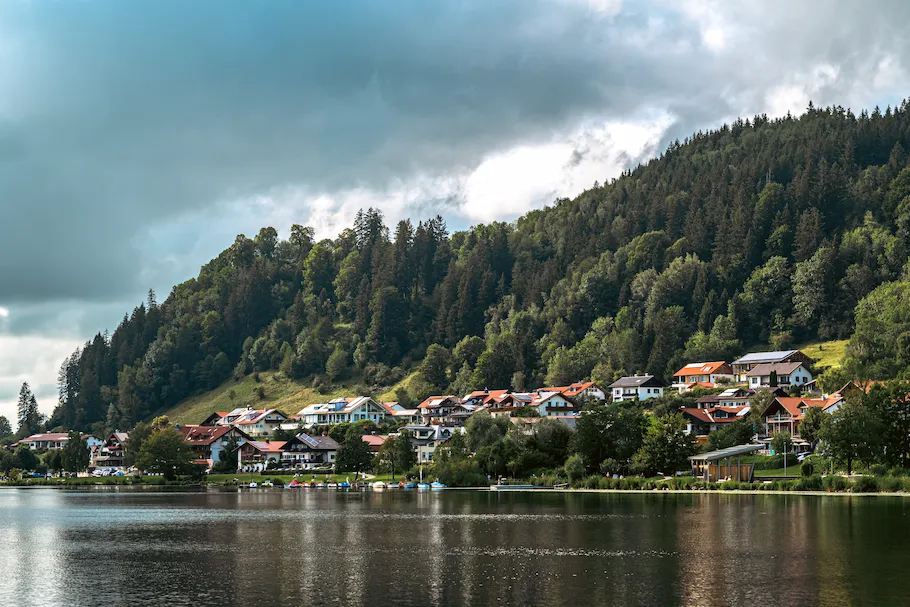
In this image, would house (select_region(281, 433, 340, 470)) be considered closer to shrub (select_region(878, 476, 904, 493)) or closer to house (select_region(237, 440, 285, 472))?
house (select_region(237, 440, 285, 472))

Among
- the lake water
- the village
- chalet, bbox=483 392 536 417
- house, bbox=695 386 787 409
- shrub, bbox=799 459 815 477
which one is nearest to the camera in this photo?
the lake water

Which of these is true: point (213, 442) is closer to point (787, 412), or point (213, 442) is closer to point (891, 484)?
point (787, 412)

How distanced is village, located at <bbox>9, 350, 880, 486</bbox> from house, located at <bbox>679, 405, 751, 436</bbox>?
0.14m

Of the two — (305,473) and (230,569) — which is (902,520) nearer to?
(230,569)

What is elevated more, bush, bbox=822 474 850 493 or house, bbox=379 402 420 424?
house, bbox=379 402 420 424

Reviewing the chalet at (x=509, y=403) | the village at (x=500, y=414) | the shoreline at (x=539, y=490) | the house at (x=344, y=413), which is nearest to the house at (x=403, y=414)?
the village at (x=500, y=414)

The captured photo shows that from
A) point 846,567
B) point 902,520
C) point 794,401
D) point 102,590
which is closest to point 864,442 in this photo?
point 902,520

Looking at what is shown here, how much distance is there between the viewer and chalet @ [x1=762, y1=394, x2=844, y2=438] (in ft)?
389

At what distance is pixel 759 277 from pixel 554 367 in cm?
4030

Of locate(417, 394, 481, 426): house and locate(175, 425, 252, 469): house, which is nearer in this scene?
locate(175, 425, 252, 469): house

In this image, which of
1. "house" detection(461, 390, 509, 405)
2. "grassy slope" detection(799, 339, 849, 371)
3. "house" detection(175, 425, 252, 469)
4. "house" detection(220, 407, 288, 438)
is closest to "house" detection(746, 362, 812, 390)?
"grassy slope" detection(799, 339, 849, 371)

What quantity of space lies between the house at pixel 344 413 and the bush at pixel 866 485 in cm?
10922

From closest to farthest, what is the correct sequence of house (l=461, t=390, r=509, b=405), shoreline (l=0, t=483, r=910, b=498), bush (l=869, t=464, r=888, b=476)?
shoreline (l=0, t=483, r=910, b=498) → bush (l=869, t=464, r=888, b=476) → house (l=461, t=390, r=509, b=405)

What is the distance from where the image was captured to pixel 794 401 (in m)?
123
